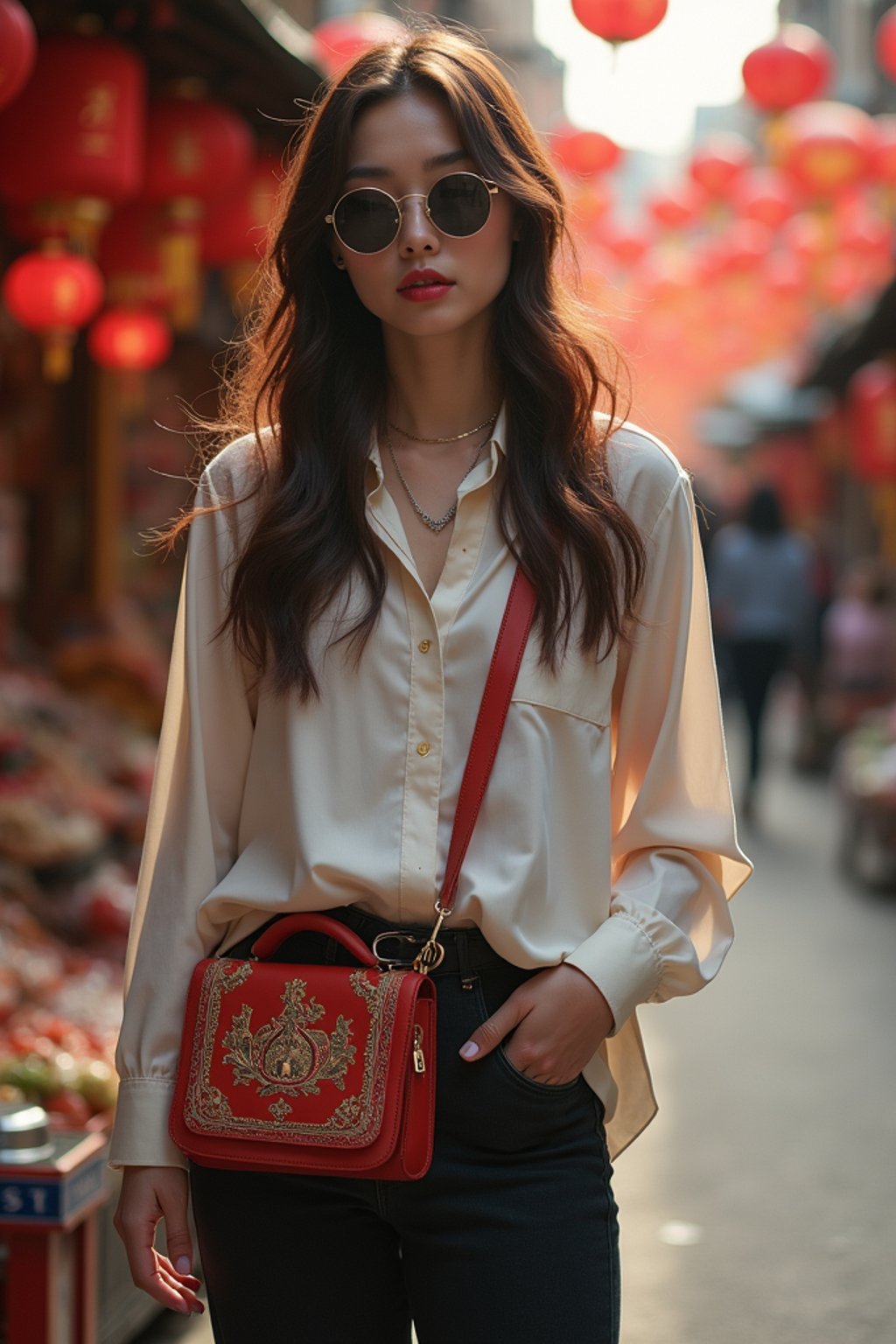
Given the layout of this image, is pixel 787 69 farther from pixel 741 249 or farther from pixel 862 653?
pixel 741 249

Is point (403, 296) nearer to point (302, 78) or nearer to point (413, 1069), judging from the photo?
point (413, 1069)

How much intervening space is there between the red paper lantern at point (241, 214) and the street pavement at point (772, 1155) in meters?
3.49

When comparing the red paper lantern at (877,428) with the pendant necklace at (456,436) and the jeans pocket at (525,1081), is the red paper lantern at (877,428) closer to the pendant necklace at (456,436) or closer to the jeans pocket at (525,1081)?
the pendant necklace at (456,436)

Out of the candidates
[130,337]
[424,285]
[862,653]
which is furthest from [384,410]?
[862,653]

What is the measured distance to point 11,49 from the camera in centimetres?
397

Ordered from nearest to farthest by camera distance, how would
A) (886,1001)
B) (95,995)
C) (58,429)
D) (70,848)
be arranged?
(95,995) → (70,848) → (886,1001) → (58,429)

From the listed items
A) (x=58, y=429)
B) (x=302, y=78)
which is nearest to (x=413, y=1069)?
A: (x=302, y=78)

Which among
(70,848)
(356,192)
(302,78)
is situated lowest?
(70,848)

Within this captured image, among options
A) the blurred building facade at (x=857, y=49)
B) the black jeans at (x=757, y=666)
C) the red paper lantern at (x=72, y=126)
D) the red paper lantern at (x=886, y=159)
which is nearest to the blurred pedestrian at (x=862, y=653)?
the black jeans at (x=757, y=666)

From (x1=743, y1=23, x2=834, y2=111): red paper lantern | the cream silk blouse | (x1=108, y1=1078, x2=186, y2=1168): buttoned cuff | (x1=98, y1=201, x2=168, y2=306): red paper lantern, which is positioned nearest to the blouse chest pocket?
the cream silk blouse

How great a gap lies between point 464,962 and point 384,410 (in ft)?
2.38

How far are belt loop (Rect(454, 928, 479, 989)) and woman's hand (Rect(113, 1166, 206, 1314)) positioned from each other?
1.43 ft

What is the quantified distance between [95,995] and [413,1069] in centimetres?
331

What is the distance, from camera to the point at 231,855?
2125mm
